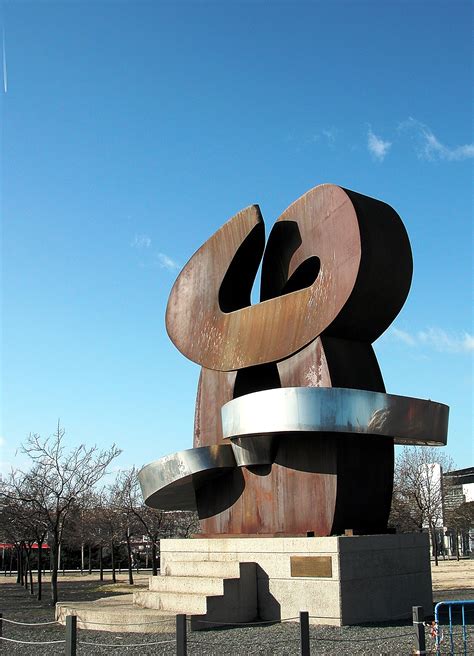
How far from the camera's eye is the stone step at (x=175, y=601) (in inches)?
545

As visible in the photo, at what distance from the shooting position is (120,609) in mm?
14648

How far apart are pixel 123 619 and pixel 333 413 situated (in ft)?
18.5

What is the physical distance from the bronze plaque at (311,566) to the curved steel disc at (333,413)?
2.41 metres

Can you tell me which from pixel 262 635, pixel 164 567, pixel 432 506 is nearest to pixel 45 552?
pixel 432 506

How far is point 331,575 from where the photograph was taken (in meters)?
13.5

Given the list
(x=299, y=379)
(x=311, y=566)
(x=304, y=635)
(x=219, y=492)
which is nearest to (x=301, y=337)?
(x=299, y=379)

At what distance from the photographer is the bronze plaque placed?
1357cm

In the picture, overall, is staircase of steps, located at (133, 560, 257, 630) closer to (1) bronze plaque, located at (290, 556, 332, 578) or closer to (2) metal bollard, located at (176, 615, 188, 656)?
(1) bronze plaque, located at (290, 556, 332, 578)

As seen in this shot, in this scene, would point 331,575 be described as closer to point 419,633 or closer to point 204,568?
point 204,568

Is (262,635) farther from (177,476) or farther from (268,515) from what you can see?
(177,476)

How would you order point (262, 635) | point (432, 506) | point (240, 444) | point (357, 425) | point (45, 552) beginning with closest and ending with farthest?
point (262, 635)
point (357, 425)
point (240, 444)
point (432, 506)
point (45, 552)

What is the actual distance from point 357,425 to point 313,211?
17.3 ft

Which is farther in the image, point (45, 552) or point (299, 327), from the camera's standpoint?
point (45, 552)

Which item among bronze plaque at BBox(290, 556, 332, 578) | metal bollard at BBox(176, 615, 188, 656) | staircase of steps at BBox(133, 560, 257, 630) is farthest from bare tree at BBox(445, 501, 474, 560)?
metal bollard at BBox(176, 615, 188, 656)
